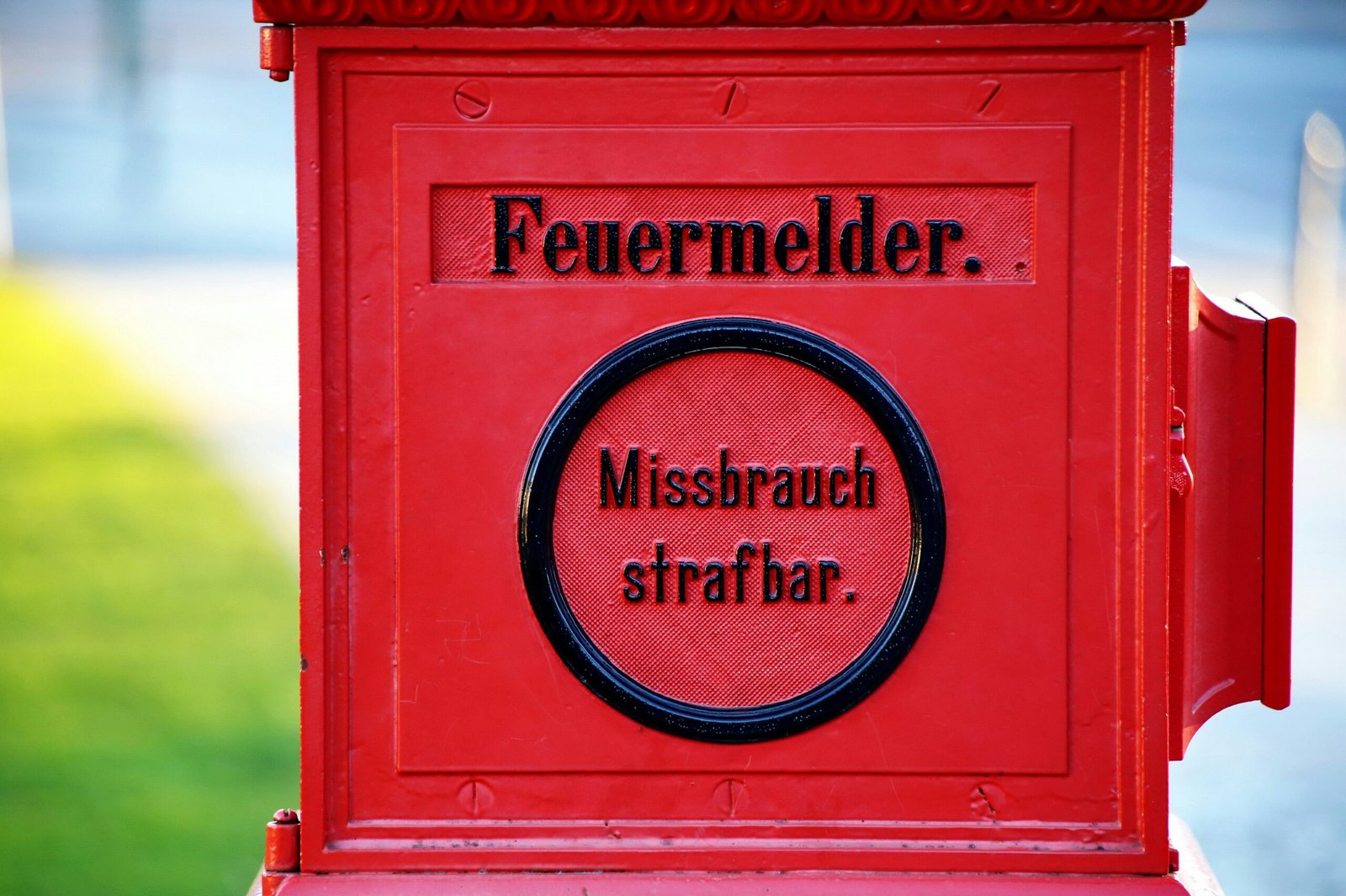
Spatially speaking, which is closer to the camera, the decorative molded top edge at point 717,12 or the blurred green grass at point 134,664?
→ the decorative molded top edge at point 717,12

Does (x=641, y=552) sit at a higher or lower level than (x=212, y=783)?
higher

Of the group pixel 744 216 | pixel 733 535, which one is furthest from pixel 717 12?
pixel 733 535

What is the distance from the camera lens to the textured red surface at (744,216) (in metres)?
1.50

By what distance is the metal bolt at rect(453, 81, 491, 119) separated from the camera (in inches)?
58.5

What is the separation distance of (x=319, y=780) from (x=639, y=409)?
576 millimetres

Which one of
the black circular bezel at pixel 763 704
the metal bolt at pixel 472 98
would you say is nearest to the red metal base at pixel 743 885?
the black circular bezel at pixel 763 704

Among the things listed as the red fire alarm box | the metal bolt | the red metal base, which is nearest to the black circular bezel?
the red fire alarm box

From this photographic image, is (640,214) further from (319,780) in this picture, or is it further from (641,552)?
(319,780)

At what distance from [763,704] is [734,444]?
0.31 m

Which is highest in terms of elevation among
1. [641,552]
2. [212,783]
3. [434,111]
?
[434,111]

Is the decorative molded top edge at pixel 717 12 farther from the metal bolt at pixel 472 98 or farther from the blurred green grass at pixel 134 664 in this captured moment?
the blurred green grass at pixel 134 664

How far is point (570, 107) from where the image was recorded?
4.88 feet

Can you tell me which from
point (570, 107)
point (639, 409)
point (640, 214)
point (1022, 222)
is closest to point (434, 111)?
point (570, 107)

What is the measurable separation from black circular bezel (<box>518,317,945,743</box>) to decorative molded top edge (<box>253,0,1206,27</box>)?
0.34 m
